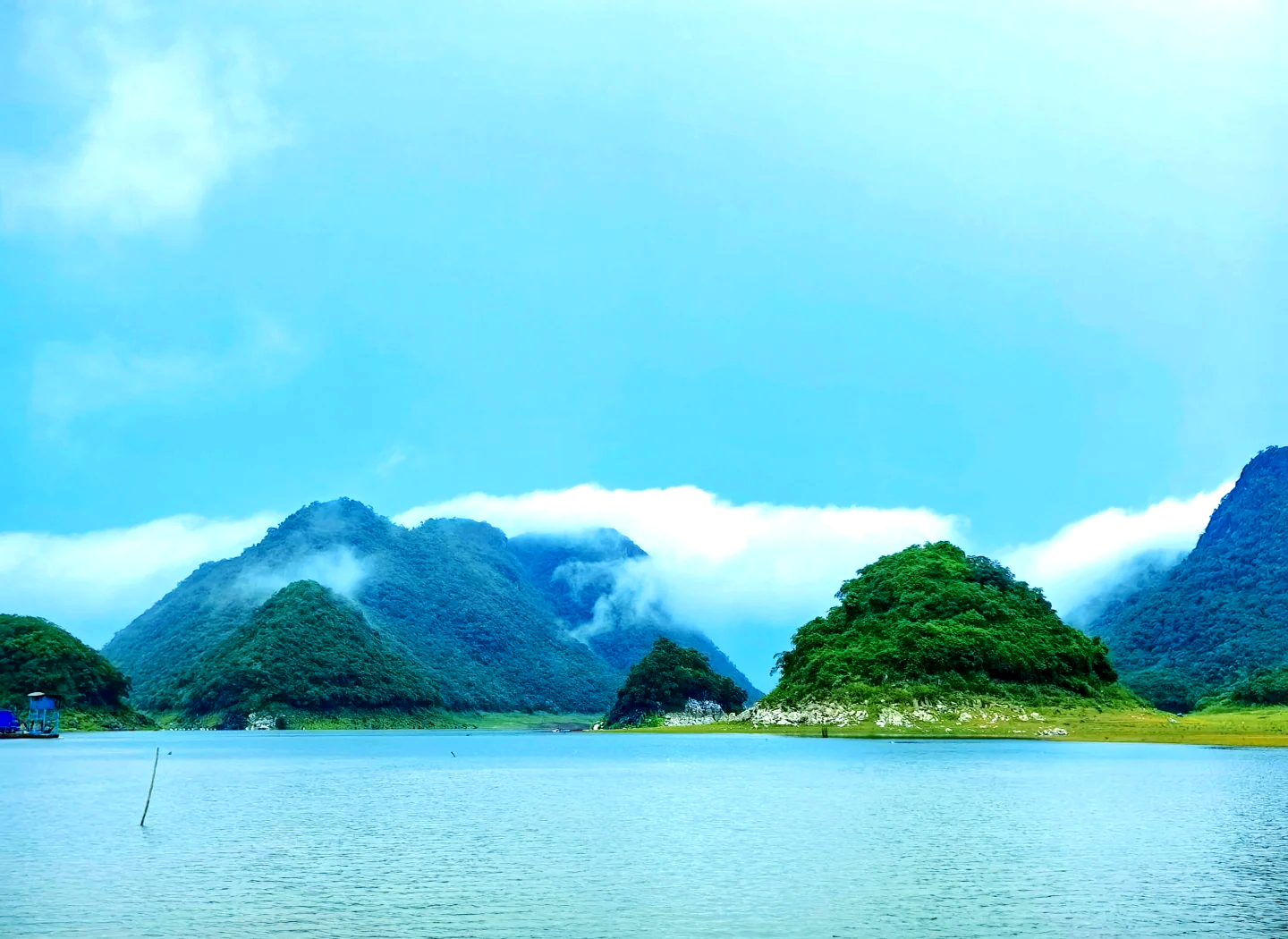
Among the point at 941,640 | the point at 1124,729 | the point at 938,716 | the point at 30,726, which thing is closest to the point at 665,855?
the point at 938,716

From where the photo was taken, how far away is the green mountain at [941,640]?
156750 millimetres

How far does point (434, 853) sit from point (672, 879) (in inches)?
437

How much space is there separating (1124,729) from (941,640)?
26.0 meters

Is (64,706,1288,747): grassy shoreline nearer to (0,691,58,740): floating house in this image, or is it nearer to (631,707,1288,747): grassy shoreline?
(631,707,1288,747): grassy shoreline

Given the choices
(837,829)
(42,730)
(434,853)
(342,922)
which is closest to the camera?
(342,922)

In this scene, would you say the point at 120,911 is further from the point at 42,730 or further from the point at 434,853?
the point at 42,730

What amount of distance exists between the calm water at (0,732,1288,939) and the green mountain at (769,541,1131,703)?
6833 cm

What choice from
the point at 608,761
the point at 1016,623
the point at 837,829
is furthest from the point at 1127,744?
the point at 837,829

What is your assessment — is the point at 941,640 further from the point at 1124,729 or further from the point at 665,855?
the point at 665,855

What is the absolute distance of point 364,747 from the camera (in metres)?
160

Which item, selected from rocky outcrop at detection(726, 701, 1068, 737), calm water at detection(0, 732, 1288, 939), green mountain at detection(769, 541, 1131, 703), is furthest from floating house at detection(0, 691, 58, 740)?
rocky outcrop at detection(726, 701, 1068, 737)

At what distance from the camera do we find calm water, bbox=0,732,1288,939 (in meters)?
30.4

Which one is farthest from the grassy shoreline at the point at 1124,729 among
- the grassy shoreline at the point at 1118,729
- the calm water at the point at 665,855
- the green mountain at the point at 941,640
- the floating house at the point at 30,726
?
the floating house at the point at 30,726

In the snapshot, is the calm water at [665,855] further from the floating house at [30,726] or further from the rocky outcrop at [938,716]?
the floating house at [30,726]
